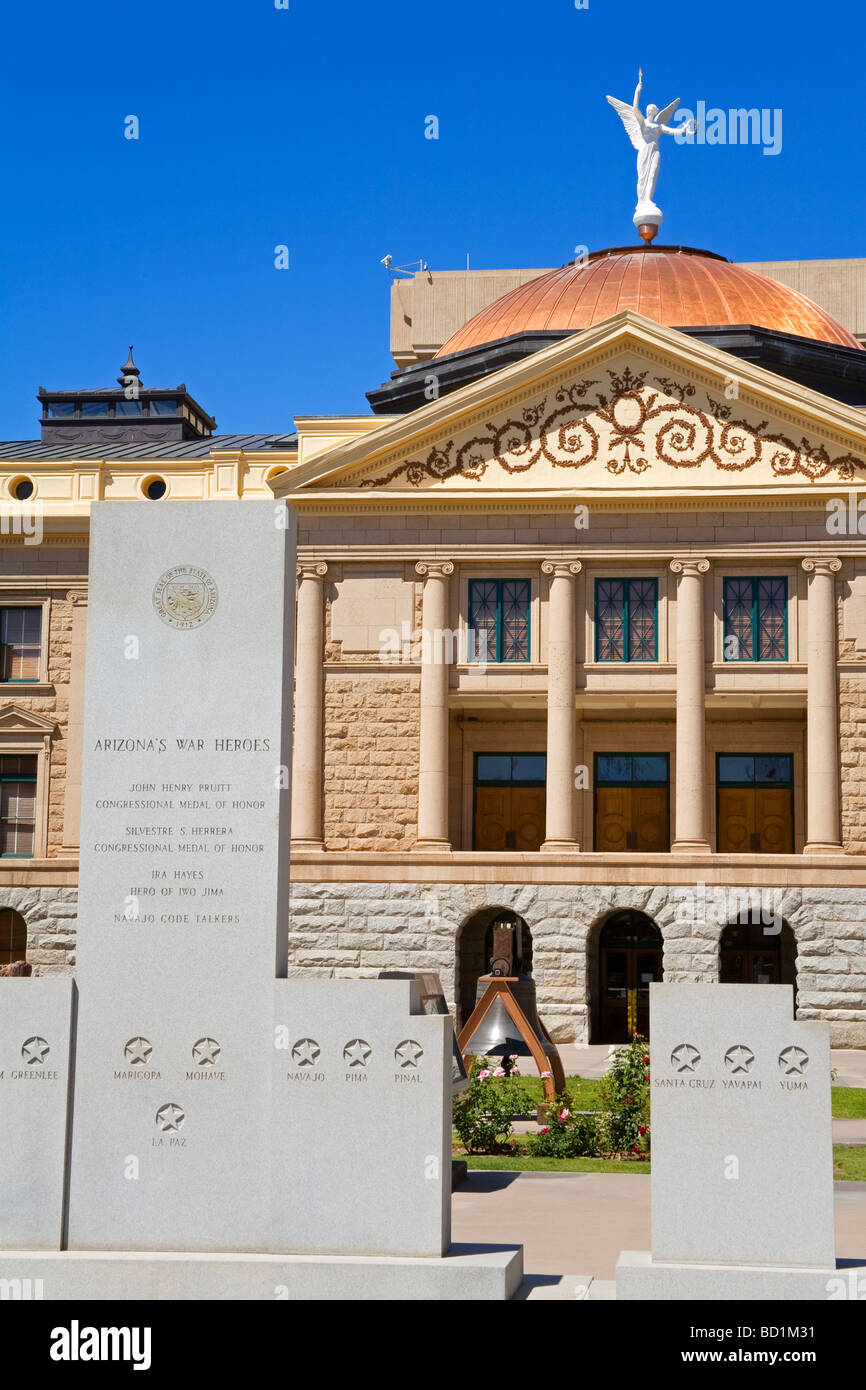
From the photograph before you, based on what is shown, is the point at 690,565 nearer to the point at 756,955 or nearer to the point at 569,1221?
the point at 756,955

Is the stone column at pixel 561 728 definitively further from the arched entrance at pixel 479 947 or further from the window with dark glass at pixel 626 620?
the arched entrance at pixel 479 947

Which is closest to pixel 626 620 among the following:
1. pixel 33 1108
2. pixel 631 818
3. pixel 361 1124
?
pixel 631 818

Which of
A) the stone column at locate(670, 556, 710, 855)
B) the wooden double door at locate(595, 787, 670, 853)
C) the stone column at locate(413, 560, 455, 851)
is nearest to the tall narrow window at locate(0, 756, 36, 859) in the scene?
the stone column at locate(413, 560, 455, 851)

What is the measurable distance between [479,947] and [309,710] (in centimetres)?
680

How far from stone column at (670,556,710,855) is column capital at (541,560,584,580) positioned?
2.35 m

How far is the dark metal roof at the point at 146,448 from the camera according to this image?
151 ft

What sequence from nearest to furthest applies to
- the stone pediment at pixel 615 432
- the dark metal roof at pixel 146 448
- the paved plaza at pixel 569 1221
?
1. the paved plaza at pixel 569 1221
2. the stone pediment at pixel 615 432
3. the dark metal roof at pixel 146 448

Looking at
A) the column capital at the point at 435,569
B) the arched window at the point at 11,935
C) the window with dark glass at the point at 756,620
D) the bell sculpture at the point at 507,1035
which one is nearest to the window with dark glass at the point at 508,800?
the column capital at the point at 435,569

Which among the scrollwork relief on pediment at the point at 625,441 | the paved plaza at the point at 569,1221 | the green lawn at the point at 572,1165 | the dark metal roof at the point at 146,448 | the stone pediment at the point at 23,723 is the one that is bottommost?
the green lawn at the point at 572,1165

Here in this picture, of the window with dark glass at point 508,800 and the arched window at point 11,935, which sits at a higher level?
the window with dark glass at point 508,800

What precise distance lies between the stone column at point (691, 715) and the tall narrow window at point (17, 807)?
1530cm

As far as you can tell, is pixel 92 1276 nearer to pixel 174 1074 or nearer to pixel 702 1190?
pixel 174 1074

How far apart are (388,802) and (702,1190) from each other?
28887mm
